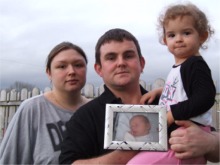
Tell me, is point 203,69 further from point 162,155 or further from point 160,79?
point 160,79

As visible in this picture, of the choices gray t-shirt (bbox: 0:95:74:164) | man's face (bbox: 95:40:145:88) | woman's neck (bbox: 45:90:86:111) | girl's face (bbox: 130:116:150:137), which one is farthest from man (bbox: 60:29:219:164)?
woman's neck (bbox: 45:90:86:111)

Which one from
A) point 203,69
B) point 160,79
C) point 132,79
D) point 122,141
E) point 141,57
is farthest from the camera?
point 160,79

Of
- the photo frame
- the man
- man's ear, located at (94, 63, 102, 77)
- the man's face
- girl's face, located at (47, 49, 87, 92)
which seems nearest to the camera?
the photo frame

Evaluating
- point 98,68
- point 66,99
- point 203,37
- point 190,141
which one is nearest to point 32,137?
point 66,99

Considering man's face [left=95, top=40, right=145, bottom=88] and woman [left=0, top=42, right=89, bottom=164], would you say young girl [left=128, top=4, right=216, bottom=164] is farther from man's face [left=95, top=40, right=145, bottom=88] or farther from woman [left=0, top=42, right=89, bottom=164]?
woman [left=0, top=42, right=89, bottom=164]

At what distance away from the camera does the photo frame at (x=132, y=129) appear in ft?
4.75

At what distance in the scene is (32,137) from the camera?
1973mm

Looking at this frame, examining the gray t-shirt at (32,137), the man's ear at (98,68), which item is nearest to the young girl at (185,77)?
the man's ear at (98,68)

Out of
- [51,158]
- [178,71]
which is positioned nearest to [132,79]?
[178,71]

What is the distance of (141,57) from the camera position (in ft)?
→ 6.30

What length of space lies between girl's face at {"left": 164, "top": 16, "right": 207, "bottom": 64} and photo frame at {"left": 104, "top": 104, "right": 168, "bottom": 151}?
408 mm

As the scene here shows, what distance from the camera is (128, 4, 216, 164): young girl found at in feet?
4.97

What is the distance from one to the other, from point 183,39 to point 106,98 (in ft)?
1.75

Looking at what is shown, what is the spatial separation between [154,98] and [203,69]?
359 mm
